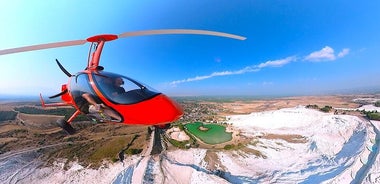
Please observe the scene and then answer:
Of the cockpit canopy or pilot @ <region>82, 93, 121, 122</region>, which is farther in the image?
pilot @ <region>82, 93, 121, 122</region>

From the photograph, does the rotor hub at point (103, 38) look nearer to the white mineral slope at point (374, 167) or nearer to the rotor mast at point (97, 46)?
the rotor mast at point (97, 46)

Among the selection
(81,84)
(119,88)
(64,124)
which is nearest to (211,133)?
(64,124)

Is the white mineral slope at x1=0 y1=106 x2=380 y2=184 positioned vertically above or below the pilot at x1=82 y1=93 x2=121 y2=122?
below

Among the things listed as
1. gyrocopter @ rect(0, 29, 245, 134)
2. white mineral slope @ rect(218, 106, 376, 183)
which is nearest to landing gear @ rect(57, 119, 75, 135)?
gyrocopter @ rect(0, 29, 245, 134)

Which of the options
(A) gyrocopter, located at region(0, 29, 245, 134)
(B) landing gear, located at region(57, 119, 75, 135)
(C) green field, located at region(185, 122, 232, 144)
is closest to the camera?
(A) gyrocopter, located at region(0, 29, 245, 134)

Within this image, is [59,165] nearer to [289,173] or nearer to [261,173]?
[261,173]

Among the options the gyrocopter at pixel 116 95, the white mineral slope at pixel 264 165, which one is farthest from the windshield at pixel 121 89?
the white mineral slope at pixel 264 165

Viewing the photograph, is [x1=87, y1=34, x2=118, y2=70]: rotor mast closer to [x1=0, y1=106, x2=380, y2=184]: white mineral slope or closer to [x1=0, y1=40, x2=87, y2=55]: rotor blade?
[x1=0, y1=40, x2=87, y2=55]: rotor blade

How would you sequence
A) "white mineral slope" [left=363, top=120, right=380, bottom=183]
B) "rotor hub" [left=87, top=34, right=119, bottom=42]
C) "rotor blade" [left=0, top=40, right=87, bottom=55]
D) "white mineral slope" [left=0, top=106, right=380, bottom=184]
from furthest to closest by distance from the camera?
"white mineral slope" [left=0, top=106, right=380, bottom=184], "white mineral slope" [left=363, top=120, right=380, bottom=183], "rotor hub" [left=87, top=34, right=119, bottom=42], "rotor blade" [left=0, top=40, right=87, bottom=55]
